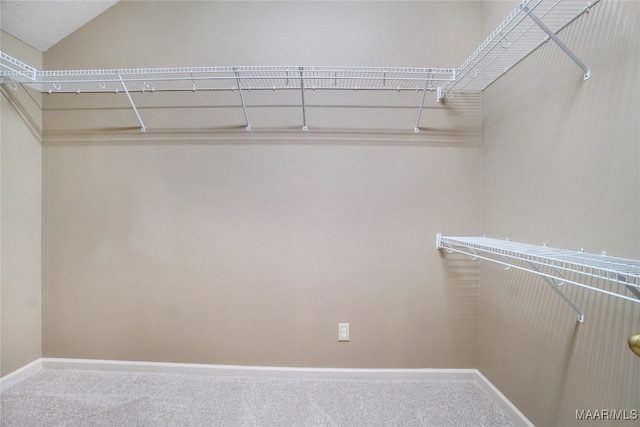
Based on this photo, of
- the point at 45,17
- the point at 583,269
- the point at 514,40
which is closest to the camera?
the point at 583,269

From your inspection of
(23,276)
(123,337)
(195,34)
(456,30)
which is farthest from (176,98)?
(456,30)

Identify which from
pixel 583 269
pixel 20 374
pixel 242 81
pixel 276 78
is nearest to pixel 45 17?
pixel 242 81

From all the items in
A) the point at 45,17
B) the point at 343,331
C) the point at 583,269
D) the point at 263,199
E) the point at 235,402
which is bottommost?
the point at 235,402

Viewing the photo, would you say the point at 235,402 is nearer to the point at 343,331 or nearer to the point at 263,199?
the point at 343,331

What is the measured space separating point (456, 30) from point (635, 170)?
4.12 feet

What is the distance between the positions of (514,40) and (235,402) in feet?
7.35

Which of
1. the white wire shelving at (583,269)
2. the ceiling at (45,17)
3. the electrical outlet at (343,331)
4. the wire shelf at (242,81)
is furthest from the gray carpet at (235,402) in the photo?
the ceiling at (45,17)

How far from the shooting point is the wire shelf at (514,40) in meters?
0.97

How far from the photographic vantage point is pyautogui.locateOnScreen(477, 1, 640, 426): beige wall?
0.84 m

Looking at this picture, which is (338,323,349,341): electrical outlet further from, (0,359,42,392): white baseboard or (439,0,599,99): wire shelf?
(0,359,42,392): white baseboard

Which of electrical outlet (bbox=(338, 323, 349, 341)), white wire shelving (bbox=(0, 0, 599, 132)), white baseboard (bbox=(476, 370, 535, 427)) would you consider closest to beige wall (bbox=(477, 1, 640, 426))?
white baseboard (bbox=(476, 370, 535, 427))

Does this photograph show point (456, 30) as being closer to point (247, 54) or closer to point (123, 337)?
point (247, 54)

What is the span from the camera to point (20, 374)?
153cm

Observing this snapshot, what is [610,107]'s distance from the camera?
88 centimetres
